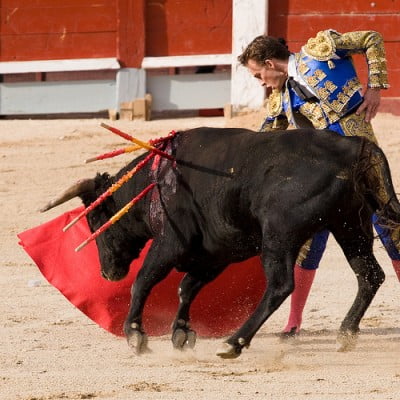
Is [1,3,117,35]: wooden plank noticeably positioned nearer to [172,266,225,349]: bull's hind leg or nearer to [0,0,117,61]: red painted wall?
[0,0,117,61]: red painted wall

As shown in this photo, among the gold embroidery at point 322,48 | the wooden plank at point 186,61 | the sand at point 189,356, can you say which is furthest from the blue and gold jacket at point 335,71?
the wooden plank at point 186,61

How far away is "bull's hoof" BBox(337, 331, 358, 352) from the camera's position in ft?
17.3

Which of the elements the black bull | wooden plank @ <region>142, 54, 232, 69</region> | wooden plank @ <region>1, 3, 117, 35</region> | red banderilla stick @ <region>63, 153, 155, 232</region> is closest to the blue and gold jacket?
the black bull

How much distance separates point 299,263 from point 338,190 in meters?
0.93

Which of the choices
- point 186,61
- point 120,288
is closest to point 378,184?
point 120,288

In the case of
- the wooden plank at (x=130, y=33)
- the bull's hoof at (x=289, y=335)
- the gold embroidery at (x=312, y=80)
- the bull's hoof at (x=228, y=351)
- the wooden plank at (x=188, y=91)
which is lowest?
the bull's hoof at (x=289, y=335)

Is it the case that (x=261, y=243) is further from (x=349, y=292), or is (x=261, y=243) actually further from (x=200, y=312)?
(x=349, y=292)

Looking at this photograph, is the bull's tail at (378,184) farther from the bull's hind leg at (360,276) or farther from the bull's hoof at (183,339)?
the bull's hoof at (183,339)

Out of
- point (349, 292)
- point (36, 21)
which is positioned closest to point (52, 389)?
point (349, 292)

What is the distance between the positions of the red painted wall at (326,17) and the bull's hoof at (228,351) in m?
5.48

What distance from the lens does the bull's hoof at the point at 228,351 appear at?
4820 millimetres

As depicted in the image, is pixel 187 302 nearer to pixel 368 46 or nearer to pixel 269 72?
pixel 269 72

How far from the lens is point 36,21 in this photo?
10.7 m

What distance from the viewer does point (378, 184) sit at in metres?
4.99
